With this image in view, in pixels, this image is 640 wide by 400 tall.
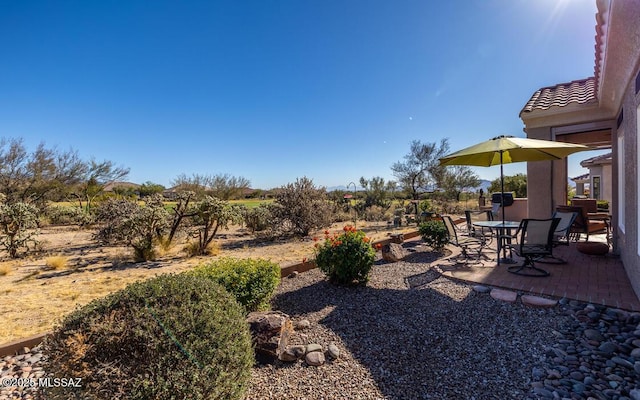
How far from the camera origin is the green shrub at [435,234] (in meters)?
7.19

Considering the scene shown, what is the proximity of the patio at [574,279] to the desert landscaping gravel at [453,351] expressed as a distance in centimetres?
35

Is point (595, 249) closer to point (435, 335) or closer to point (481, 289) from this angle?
point (481, 289)

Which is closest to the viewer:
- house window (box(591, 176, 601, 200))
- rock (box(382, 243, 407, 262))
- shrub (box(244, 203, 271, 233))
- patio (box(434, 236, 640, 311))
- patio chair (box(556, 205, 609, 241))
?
patio (box(434, 236, 640, 311))

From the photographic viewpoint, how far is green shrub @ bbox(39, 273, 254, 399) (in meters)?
1.71

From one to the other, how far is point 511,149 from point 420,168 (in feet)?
53.8

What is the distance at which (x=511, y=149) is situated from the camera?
16.6 feet

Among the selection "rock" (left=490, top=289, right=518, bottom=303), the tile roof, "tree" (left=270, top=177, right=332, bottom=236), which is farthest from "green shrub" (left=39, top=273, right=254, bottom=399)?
"tree" (left=270, top=177, right=332, bottom=236)

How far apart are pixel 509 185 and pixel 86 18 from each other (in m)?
28.1

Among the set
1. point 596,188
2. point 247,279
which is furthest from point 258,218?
point 596,188

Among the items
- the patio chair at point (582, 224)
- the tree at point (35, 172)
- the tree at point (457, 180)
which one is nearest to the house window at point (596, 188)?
the tree at point (457, 180)

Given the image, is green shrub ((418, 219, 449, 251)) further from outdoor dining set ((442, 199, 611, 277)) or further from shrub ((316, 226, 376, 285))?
shrub ((316, 226, 376, 285))

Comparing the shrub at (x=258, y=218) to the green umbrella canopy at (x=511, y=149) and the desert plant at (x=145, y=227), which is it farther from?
the green umbrella canopy at (x=511, y=149)

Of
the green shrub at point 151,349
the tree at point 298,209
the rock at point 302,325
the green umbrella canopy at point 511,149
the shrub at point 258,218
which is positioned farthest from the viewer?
the shrub at point 258,218

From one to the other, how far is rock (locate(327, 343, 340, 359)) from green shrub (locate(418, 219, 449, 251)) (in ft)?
16.4
